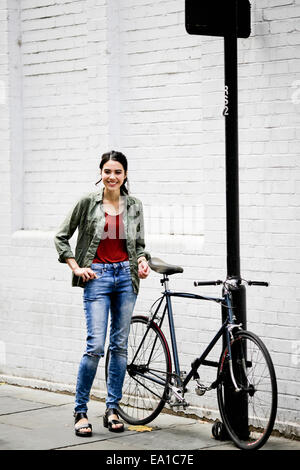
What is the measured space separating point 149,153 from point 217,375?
2.48m

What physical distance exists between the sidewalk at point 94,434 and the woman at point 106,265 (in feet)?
0.62

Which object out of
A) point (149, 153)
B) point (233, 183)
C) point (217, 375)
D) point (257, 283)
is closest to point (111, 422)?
point (217, 375)

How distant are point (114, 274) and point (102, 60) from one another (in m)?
2.46

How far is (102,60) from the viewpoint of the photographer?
8680mm

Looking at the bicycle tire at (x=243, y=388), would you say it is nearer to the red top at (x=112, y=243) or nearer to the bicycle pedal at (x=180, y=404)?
the bicycle pedal at (x=180, y=404)

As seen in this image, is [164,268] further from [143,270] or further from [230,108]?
[230,108]

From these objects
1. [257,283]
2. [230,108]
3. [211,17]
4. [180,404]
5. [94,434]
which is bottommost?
[94,434]

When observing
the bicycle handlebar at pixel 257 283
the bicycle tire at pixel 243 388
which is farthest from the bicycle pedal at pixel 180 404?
the bicycle handlebar at pixel 257 283

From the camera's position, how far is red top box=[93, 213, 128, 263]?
7.11 metres

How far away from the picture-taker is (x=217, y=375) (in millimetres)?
6789

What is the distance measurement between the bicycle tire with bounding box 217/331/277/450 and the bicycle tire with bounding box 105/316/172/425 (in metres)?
0.62

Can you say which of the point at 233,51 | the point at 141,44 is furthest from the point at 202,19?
the point at 141,44

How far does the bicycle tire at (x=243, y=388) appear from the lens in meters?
6.44

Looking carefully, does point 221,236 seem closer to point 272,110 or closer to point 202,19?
point 272,110
